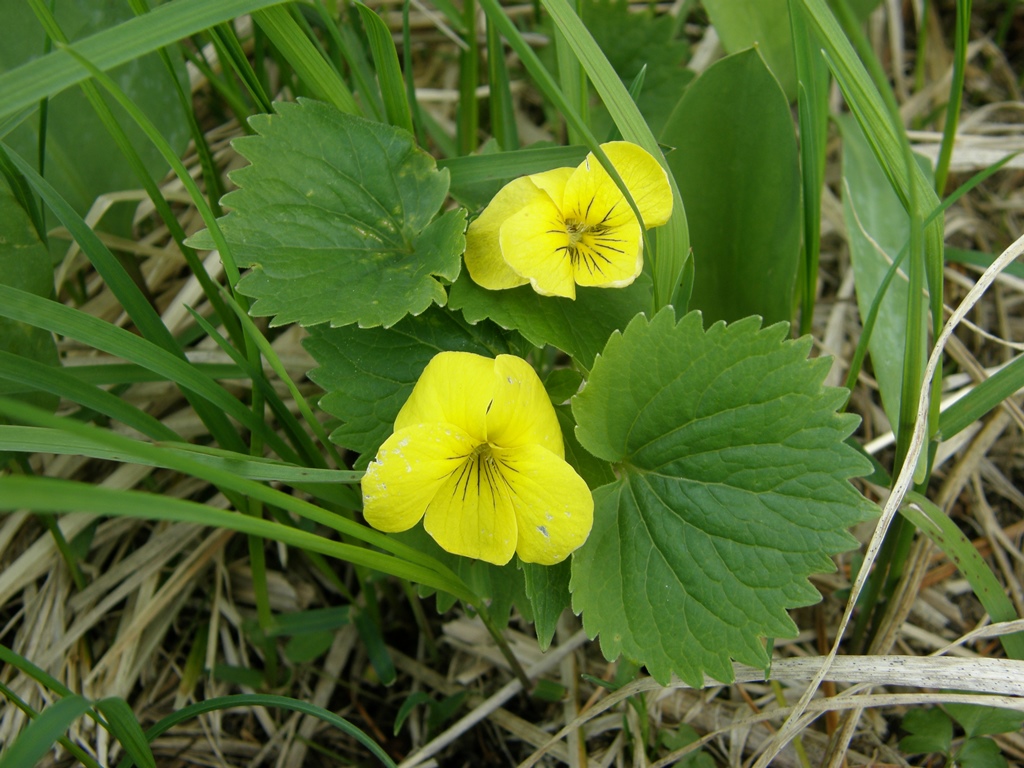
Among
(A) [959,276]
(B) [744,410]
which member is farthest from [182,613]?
(A) [959,276]

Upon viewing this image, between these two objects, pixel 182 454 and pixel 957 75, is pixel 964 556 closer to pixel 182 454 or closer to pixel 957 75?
pixel 957 75

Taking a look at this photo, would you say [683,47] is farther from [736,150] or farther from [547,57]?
[736,150]

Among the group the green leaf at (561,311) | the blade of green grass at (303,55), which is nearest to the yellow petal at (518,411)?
the green leaf at (561,311)

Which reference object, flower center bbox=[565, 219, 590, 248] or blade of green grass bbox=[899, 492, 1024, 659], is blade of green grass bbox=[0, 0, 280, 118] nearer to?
flower center bbox=[565, 219, 590, 248]

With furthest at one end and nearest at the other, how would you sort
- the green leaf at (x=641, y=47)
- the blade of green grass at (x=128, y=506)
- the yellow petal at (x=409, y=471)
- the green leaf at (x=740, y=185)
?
the green leaf at (x=641, y=47), the green leaf at (x=740, y=185), the yellow petal at (x=409, y=471), the blade of green grass at (x=128, y=506)

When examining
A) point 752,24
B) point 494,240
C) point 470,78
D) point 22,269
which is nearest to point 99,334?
point 22,269

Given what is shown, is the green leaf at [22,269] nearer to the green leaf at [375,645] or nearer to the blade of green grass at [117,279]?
the blade of green grass at [117,279]
